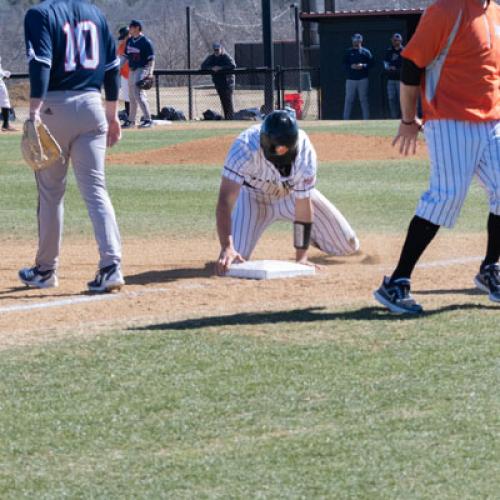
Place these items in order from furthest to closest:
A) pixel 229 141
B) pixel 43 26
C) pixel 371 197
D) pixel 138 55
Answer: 1. pixel 138 55
2. pixel 229 141
3. pixel 371 197
4. pixel 43 26

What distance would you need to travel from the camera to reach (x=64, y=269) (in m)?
9.16

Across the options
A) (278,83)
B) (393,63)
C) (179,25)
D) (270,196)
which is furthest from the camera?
(179,25)

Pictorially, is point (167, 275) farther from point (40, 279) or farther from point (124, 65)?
point (124, 65)

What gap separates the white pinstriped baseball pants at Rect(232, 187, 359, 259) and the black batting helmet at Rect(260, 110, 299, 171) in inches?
45.9

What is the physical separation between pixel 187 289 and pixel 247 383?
8.84 ft

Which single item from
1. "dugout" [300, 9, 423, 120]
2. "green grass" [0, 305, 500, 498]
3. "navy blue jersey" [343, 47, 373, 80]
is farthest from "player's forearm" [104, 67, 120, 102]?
"dugout" [300, 9, 423, 120]

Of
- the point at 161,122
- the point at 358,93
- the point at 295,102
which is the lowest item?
the point at 161,122

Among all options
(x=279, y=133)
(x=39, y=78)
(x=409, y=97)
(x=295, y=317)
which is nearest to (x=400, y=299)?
(x=295, y=317)

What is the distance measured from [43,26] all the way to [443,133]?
94.8 inches

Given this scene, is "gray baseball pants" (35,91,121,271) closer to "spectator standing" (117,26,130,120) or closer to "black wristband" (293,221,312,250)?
"black wristband" (293,221,312,250)

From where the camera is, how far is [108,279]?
7.91 metres

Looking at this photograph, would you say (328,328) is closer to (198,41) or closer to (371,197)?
(371,197)

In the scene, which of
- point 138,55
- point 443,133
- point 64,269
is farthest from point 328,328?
point 138,55

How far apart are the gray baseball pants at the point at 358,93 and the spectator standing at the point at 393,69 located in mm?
545
